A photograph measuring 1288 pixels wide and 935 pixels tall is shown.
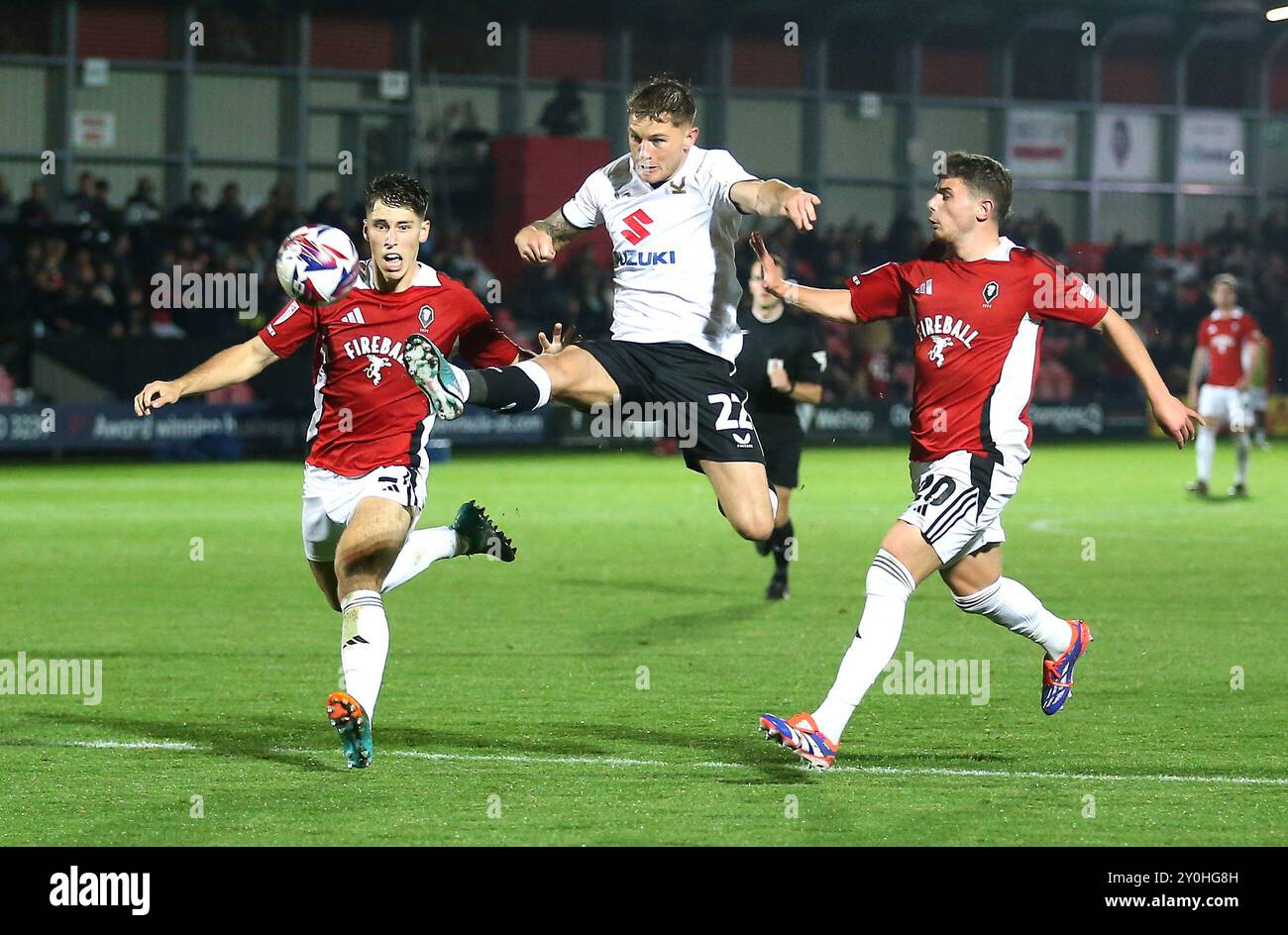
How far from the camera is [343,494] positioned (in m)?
7.39

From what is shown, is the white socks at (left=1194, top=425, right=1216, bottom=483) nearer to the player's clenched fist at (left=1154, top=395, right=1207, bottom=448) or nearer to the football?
the player's clenched fist at (left=1154, top=395, right=1207, bottom=448)

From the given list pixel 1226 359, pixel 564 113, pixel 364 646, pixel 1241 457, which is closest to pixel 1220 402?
pixel 1226 359

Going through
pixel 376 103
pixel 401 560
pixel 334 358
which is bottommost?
pixel 401 560

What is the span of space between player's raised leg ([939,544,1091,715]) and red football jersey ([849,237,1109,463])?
19.9 inches

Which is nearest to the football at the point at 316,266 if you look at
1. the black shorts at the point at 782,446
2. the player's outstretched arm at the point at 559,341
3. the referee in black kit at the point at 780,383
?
the player's outstretched arm at the point at 559,341

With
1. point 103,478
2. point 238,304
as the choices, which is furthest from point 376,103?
point 103,478

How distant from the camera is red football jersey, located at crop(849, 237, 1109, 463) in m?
7.12

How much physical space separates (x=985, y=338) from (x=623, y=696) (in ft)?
8.71

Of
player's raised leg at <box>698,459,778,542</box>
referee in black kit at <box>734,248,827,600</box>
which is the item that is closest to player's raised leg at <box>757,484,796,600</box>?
referee in black kit at <box>734,248,827,600</box>

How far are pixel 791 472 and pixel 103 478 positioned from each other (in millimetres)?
12464

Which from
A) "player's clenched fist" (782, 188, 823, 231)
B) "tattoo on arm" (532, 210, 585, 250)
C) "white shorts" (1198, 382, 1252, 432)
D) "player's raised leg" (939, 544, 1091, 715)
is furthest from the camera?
"white shorts" (1198, 382, 1252, 432)

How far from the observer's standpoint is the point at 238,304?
2731cm

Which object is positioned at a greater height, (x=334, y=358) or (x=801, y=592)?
(x=334, y=358)
